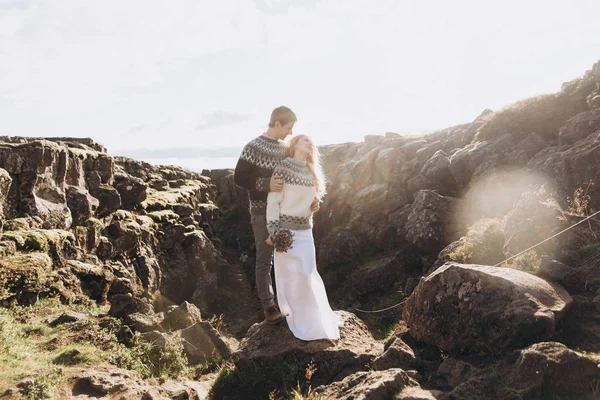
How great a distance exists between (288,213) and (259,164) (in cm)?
107

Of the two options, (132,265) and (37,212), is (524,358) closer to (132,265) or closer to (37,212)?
(37,212)

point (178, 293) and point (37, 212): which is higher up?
point (37, 212)

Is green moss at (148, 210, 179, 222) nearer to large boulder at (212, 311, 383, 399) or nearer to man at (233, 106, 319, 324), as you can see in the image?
man at (233, 106, 319, 324)

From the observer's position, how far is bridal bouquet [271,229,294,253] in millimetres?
7488

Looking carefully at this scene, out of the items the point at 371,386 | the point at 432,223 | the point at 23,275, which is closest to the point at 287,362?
the point at 371,386

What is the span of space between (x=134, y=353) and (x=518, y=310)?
6658mm

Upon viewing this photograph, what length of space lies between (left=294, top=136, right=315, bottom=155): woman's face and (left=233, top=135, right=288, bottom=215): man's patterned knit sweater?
397 millimetres

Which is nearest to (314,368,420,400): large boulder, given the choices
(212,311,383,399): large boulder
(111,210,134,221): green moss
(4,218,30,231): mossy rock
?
(212,311,383,399): large boulder

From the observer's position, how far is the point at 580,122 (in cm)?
1738

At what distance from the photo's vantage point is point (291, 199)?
25.4ft

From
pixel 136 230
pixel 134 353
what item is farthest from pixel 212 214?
pixel 134 353

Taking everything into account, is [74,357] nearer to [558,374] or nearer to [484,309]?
[484,309]

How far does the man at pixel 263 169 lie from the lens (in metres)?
7.96

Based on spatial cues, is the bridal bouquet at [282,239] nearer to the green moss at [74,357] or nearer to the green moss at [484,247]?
the green moss at [74,357]
